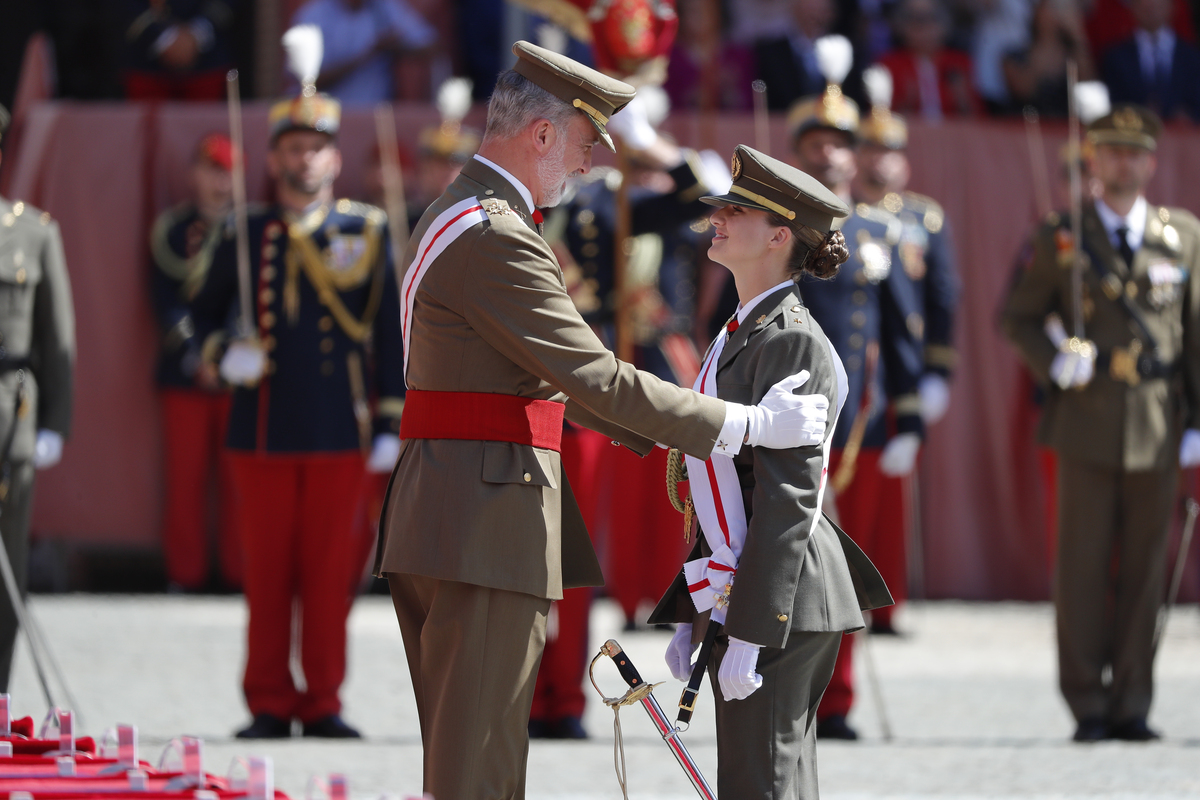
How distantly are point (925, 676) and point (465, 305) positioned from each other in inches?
159

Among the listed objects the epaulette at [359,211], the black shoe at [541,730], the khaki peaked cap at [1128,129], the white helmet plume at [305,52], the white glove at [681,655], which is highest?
the white helmet plume at [305,52]

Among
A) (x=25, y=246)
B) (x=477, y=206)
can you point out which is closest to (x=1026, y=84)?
(x=25, y=246)

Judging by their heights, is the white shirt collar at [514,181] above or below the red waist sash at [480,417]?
above

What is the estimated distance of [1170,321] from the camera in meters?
5.68

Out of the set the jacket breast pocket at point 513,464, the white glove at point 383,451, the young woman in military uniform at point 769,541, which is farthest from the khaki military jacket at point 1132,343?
the jacket breast pocket at point 513,464

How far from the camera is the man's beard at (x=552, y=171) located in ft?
11.4

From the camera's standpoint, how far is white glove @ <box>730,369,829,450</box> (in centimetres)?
320

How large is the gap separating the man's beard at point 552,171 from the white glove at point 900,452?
9.43 ft

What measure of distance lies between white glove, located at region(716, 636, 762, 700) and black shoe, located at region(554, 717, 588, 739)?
2.40 metres

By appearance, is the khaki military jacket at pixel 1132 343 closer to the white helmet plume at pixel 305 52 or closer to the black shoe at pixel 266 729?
the white helmet plume at pixel 305 52

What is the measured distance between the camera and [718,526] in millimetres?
3363

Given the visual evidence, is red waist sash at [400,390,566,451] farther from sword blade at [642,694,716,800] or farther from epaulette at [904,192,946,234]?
epaulette at [904,192,946,234]

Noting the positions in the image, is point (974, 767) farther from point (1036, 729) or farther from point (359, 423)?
point (359, 423)

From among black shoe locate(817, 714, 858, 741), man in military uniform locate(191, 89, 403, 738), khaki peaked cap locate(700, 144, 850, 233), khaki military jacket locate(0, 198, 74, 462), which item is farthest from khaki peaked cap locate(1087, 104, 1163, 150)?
khaki military jacket locate(0, 198, 74, 462)
